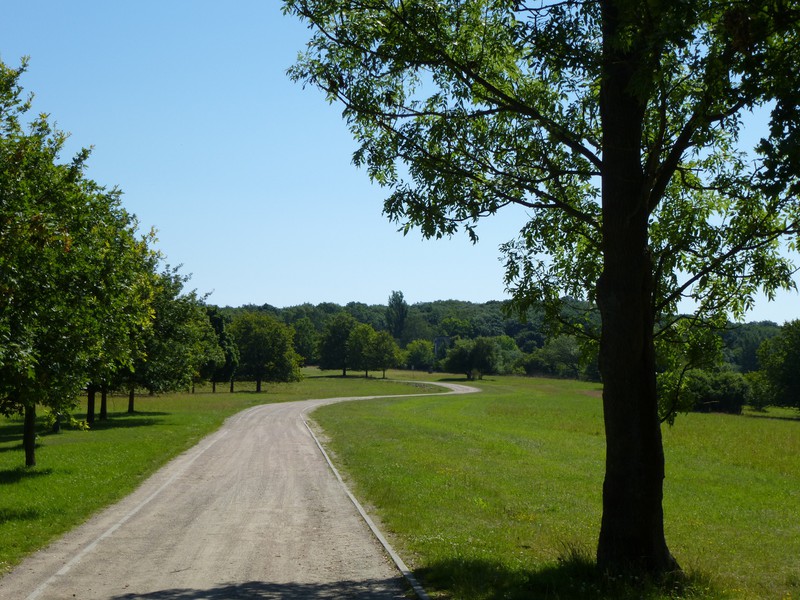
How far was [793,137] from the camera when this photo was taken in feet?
20.2

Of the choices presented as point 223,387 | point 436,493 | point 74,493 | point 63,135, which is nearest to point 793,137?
point 436,493

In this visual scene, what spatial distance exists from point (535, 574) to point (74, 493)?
39.5ft

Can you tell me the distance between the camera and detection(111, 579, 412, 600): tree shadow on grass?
8.77 m

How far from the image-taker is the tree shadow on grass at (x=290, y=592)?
877cm

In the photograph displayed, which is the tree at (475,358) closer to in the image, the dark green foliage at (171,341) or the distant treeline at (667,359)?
the distant treeline at (667,359)

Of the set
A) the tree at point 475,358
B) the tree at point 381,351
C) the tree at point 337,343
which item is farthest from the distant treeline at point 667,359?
the tree at point 381,351

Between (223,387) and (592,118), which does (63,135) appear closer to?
(592,118)

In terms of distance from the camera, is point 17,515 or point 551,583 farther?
point 17,515

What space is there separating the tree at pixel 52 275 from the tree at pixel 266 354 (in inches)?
2727

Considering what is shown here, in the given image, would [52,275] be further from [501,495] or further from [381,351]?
[381,351]

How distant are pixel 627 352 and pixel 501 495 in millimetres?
9305

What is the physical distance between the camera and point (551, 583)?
29.5 feet

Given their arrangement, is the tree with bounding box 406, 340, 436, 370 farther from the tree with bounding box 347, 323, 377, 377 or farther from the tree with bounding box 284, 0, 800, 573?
the tree with bounding box 284, 0, 800, 573

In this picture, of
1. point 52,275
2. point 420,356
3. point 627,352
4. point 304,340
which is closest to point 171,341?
point 52,275
